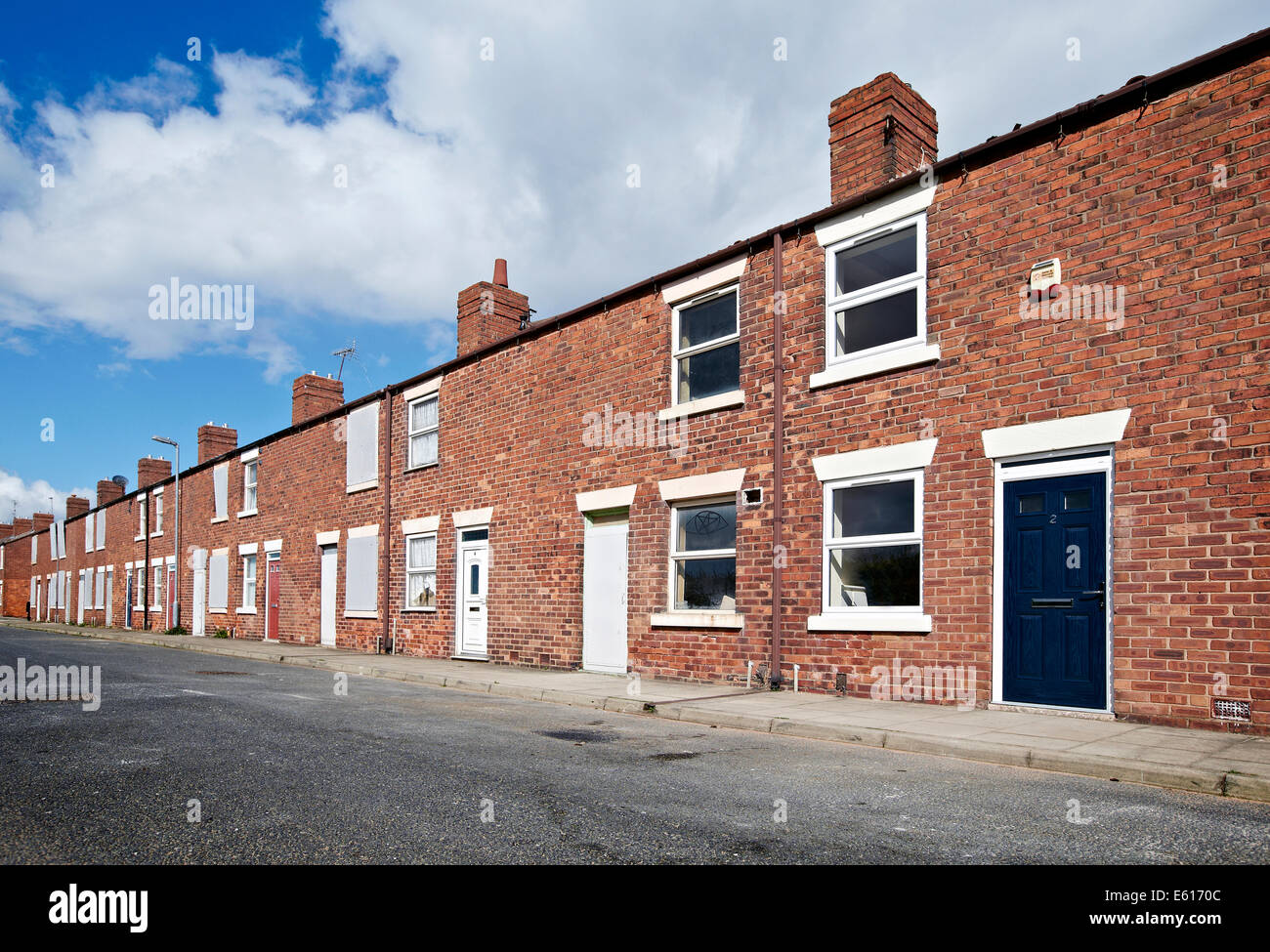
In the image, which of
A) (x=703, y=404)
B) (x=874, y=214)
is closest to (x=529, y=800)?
(x=703, y=404)

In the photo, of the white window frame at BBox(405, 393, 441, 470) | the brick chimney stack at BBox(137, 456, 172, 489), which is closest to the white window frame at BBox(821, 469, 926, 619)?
the white window frame at BBox(405, 393, 441, 470)

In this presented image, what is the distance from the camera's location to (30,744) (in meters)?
6.91

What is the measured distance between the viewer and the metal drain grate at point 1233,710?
24.6ft

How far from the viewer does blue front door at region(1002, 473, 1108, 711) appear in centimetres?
853

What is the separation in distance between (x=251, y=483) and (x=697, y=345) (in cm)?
1877

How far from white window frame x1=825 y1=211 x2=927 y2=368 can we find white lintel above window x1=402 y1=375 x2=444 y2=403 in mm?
9883

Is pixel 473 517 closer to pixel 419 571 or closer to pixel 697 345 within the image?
pixel 419 571

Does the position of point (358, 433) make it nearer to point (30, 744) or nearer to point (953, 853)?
point (30, 744)

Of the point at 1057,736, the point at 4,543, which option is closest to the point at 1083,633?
the point at 1057,736

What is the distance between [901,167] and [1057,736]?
7481 millimetres

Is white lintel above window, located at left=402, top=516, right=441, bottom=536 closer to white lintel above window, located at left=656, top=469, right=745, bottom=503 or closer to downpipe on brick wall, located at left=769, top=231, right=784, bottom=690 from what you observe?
white lintel above window, located at left=656, top=469, right=745, bottom=503

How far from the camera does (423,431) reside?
19344 mm

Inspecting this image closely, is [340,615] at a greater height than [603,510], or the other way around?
[603,510]
